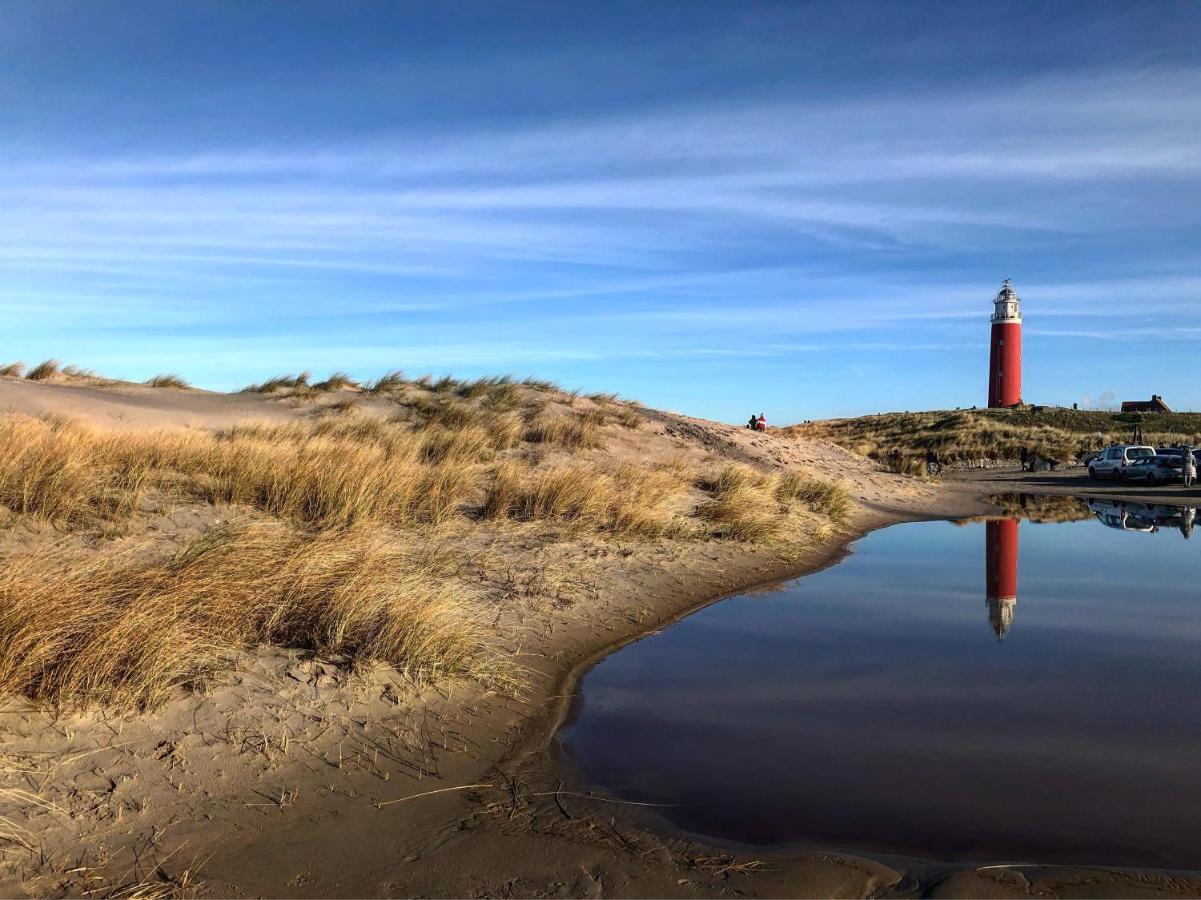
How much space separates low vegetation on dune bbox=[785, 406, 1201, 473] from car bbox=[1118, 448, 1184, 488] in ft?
23.4

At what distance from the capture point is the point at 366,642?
A: 6.34 meters

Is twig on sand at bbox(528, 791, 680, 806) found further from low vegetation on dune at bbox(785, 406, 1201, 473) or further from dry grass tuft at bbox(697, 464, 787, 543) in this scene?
low vegetation on dune at bbox(785, 406, 1201, 473)

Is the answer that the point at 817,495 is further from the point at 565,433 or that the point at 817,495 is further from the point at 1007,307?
the point at 1007,307

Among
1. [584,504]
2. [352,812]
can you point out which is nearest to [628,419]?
[584,504]

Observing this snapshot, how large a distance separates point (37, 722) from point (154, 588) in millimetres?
1549

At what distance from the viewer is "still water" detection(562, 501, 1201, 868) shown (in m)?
4.63

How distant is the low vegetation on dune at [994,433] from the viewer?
143 feet

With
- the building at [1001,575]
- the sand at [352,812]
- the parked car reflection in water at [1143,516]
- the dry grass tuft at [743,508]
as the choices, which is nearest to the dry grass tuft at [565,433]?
the dry grass tuft at [743,508]

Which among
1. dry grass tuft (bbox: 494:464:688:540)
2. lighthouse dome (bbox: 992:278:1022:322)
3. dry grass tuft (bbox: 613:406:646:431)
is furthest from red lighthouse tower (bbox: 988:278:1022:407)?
dry grass tuft (bbox: 494:464:688:540)

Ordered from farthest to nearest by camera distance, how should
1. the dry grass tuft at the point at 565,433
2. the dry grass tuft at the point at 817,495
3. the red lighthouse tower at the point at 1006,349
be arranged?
the red lighthouse tower at the point at 1006,349 → the dry grass tuft at the point at 565,433 → the dry grass tuft at the point at 817,495

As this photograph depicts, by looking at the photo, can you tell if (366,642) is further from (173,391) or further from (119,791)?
(173,391)

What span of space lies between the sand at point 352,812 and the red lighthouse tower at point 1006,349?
229 ft

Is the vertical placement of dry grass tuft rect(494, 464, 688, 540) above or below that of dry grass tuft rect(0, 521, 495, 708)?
above

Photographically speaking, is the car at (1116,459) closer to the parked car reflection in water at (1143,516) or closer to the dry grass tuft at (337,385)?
the parked car reflection in water at (1143,516)
